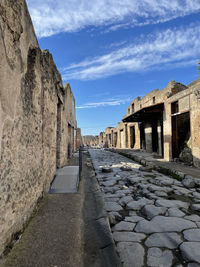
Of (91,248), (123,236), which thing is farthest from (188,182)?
(91,248)

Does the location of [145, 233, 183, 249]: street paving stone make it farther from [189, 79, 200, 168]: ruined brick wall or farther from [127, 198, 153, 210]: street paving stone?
[189, 79, 200, 168]: ruined brick wall

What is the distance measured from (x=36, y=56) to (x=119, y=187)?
3.32m

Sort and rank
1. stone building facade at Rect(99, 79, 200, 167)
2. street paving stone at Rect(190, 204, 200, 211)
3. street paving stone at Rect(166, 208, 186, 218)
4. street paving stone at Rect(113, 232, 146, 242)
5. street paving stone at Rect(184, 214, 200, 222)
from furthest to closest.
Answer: stone building facade at Rect(99, 79, 200, 167)
street paving stone at Rect(190, 204, 200, 211)
street paving stone at Rect(166, 208, 186, 218)
street paving stone at Rect(184, 214, 200, 222)
street paving stone at Rect(113, 232, 146, 242)

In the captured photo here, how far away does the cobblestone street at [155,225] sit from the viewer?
1461mm

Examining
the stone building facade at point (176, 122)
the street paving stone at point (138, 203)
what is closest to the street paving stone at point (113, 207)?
the street paving stone at point (138, 203)

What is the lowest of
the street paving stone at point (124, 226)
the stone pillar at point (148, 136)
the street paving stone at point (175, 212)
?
the street paving stone at point (124, 226)

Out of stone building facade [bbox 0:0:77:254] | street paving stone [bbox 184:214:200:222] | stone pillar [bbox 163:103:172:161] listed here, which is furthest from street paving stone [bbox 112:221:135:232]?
stone pillar [bbox 163:103:172:161]

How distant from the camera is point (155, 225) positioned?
204 centimetres

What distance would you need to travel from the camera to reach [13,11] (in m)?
1.47

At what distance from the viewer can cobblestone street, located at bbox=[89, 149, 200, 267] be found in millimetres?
1461

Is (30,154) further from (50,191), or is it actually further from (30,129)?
(50,191)

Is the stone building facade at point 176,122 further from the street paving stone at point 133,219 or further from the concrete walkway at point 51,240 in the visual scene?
the concrete walkway at point 51,240

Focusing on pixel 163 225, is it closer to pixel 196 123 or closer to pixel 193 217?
pixel 193 217

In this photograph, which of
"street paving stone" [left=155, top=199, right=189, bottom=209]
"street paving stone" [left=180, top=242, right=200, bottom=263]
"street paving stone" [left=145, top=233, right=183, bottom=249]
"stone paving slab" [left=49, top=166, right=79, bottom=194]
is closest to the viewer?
"street paving stone" [left=180, top=242, right=200, bottom=263]
